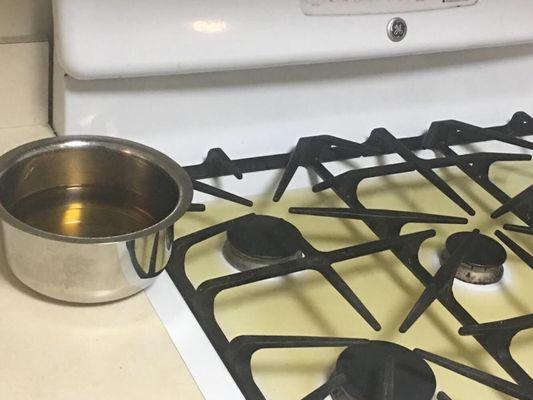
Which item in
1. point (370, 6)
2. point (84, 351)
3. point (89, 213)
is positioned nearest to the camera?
point (84, 351)

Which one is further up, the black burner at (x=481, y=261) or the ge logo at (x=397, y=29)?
the ge logo at (x=397, y=29)

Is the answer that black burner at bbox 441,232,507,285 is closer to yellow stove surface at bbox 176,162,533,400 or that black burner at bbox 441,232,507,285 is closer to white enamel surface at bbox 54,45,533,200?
yellow stove surface at bbox 176,162,533,400

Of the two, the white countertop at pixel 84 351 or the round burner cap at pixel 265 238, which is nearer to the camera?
the white countertop at pixel 84 351

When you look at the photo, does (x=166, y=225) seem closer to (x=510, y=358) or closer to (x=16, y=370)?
(x=16, y=370)

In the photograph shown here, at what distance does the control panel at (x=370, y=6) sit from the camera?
733mm

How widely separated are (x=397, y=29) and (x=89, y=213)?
0.34 metres

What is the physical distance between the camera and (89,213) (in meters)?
0.64

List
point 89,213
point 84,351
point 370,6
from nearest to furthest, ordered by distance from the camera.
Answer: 1. point 84,351
2. point 89,213
3. point 370,6

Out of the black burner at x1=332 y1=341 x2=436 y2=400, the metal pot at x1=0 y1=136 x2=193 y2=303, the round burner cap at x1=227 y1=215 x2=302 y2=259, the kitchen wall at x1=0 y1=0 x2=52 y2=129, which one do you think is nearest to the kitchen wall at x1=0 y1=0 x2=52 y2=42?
the kitchen wall at x1=0 y1=0 x2=52 y2=129

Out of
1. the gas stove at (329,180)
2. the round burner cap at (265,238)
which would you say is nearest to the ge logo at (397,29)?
the gas stove at (329,180)

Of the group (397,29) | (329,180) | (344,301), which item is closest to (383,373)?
(344,301)

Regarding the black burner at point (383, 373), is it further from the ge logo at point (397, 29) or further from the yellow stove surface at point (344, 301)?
the ge logo at point (397, 29)

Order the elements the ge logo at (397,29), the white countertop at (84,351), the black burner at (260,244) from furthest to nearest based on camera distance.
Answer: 1. the ge logo at (397,29)
2. the black burner at (260,244)
3. the white countertop at (84,351)

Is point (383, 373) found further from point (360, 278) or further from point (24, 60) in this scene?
point (24, 60)
